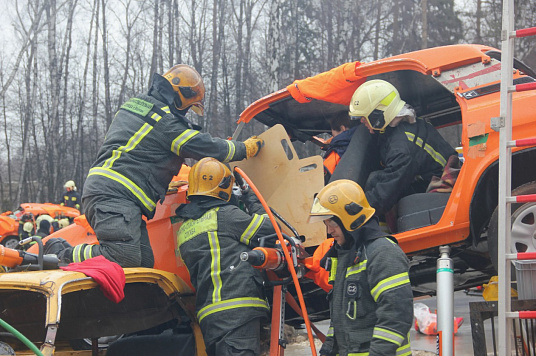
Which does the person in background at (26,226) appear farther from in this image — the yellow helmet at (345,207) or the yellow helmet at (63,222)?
the yellow helmet at (345,207)

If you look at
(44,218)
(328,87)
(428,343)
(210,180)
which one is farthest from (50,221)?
(328,87)

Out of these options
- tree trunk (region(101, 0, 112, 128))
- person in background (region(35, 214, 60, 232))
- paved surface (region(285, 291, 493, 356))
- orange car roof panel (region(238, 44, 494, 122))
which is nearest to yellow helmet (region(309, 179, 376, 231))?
orange car roof panel (region(238, 44, 494, 122))

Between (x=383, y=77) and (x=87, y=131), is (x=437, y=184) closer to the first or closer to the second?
(x=383, y=77)

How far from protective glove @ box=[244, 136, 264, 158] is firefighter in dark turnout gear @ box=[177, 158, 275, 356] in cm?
49

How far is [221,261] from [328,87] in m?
1.60

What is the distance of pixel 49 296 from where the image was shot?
3283mm

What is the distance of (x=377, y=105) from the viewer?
181 inches

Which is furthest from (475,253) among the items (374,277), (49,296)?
(49,296)

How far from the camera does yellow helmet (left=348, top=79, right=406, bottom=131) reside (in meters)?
4.60

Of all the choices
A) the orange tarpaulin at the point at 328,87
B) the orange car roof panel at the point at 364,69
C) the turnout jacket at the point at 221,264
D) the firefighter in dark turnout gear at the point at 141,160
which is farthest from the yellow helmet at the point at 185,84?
the turnout jacket at the point at 221,264

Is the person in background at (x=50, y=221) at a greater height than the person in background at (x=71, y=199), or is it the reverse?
the person in background at (x=71, y=199)

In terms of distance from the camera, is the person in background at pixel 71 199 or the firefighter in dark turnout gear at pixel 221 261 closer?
the firefighter in dark turnout gear at pixel 221 261

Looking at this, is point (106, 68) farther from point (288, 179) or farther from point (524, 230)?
point (524, 230)

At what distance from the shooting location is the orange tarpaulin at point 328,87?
4918 millimetres
